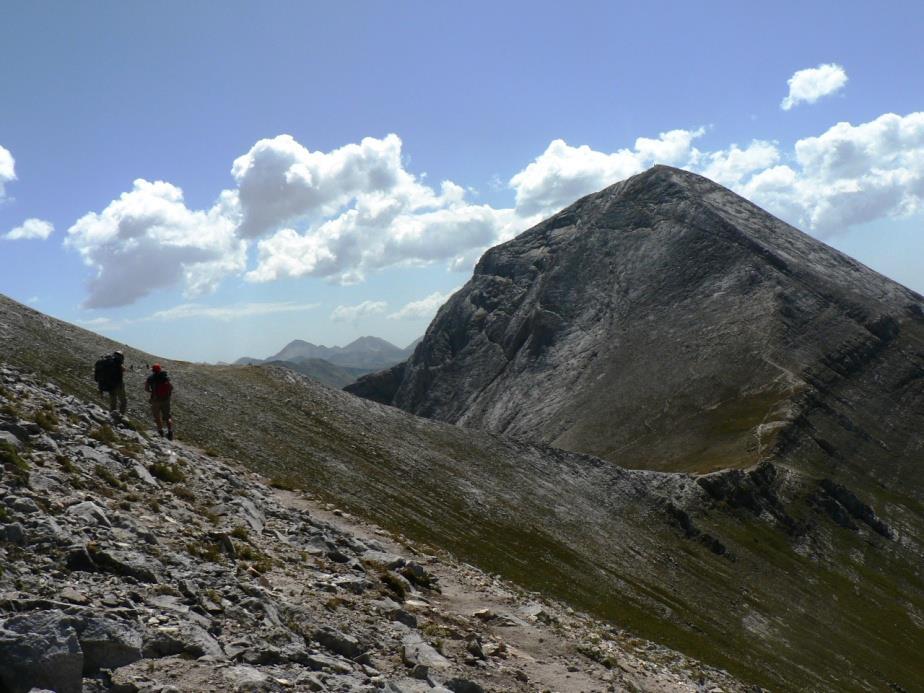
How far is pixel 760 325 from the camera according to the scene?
174 meters

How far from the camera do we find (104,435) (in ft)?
80.9

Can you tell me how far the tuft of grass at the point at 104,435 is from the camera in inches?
954

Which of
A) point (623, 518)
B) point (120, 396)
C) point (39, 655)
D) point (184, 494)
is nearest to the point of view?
point (39, 655)

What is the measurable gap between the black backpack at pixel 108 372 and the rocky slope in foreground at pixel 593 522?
440 inches

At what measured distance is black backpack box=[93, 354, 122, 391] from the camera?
34.1 metres

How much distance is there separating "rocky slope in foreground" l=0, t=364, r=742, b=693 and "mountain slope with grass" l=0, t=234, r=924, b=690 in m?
17.5

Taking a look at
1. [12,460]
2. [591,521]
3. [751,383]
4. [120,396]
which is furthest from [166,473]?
[751,383]

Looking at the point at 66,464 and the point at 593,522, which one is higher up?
the point at 66,464

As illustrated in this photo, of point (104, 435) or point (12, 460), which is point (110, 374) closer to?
point (104, 435)

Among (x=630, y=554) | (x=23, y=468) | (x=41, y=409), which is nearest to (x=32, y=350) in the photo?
(x=41, y=409)

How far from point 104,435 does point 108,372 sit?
1074 cm

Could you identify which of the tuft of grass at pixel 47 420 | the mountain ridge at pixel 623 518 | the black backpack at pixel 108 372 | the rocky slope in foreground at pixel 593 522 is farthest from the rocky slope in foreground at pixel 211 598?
the mountain ridge at pixel 623 518

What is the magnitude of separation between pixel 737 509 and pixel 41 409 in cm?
9176

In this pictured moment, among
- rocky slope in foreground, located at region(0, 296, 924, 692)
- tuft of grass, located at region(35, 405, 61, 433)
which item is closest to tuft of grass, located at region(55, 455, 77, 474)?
tuft of grass, located at region(35, 405, 61, 433)
